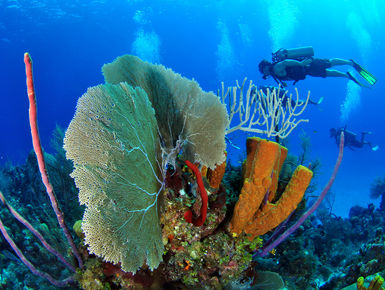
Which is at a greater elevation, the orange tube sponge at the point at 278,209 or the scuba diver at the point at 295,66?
the scuba diver at the point at 295,66

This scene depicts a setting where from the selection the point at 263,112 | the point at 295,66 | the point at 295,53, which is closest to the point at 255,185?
the point at 263,112

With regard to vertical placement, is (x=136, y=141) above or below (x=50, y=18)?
below

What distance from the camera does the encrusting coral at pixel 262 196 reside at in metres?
3.03

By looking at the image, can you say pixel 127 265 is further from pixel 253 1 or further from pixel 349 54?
pixel 349 54

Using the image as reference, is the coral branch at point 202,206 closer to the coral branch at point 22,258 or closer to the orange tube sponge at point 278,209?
the orange tube sponge at point 278,209

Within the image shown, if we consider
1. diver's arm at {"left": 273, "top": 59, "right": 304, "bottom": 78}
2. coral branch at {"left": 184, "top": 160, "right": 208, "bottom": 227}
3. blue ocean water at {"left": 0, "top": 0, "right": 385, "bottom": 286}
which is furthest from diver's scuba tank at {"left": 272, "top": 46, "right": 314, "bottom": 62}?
blue ocean water at {"left": 0, "top": 0, "right": 385, "bottom": 286}

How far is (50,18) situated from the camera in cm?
4147

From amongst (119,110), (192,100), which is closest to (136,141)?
(119,110)

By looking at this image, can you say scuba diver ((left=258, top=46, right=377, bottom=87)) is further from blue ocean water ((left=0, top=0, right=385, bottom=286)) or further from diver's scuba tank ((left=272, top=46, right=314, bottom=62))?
blue ocean water ((left=0, top=0, right=385, bottom=286))

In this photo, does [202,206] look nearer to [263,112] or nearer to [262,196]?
[262,196]

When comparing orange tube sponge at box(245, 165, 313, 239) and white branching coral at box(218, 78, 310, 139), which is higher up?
white branching coral at box(218, 78, 310, 139)

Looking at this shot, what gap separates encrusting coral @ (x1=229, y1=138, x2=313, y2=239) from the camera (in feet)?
9.95

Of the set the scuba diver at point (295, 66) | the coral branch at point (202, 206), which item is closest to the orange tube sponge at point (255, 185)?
the coral branch at point (202, 206)

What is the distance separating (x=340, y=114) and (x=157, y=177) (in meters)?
131
